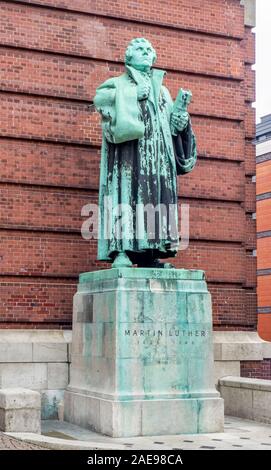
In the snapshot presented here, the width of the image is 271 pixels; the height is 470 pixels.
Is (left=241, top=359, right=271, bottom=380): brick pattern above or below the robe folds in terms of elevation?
below

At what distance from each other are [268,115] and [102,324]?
3435cm

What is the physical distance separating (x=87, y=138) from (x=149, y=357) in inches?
192

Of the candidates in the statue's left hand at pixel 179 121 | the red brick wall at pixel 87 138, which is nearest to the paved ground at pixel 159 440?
the red brick wall at pixel 87 138

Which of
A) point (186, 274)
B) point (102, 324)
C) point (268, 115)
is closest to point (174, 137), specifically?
point (186, 274)

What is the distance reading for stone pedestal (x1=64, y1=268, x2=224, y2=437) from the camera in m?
12.3

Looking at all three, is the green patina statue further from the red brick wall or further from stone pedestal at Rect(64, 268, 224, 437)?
the red brick wall

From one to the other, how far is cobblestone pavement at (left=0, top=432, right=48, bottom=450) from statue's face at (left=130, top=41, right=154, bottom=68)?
20.5 feet

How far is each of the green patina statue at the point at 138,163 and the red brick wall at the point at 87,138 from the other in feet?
5.91

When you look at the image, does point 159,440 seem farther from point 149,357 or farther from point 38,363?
point 38,363

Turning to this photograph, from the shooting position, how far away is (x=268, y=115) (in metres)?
45.5

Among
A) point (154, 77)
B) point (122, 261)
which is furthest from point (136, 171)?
point (154, 77)

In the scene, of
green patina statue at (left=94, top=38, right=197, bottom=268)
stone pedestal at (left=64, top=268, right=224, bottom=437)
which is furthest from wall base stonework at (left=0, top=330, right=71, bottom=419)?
green patina statue at (left=94, top=38, right=197, bottom=268)

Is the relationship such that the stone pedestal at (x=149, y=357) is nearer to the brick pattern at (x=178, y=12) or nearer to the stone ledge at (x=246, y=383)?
the stone ledge at (x=246, y=383)

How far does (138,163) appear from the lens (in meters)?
13.4
